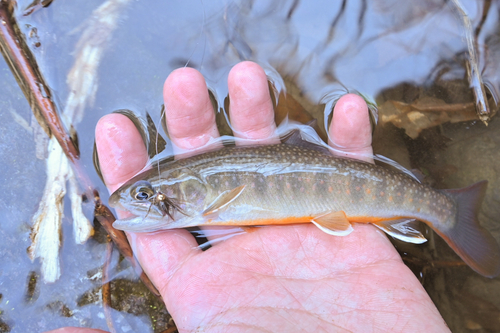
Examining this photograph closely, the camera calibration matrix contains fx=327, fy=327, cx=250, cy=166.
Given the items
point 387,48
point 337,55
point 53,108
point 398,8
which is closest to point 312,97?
point 337,55

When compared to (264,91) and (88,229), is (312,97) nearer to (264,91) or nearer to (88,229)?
(264,91)

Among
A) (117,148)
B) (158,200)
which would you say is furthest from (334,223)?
(117,148)

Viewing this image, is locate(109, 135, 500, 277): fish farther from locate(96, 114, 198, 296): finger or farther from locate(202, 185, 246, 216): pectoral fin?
locate(96, 114, 198, 296): finger

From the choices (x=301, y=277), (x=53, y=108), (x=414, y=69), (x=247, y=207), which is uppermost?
(x=53, y=108)

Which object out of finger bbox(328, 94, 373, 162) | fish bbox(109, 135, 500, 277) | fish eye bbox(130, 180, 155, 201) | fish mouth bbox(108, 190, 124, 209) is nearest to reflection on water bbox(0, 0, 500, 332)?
finger bbox(328, 94, 373, 162)

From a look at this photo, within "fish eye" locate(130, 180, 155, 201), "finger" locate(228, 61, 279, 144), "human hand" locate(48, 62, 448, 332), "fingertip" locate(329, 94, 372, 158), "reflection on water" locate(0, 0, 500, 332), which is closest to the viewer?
"human hand" locate(48, 62, 448, 332)

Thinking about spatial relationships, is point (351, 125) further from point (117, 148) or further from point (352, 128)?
point (117, 148)

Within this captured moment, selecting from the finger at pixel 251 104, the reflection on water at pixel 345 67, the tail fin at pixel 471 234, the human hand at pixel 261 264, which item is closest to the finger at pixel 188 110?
the human hand at pixel 261 264
